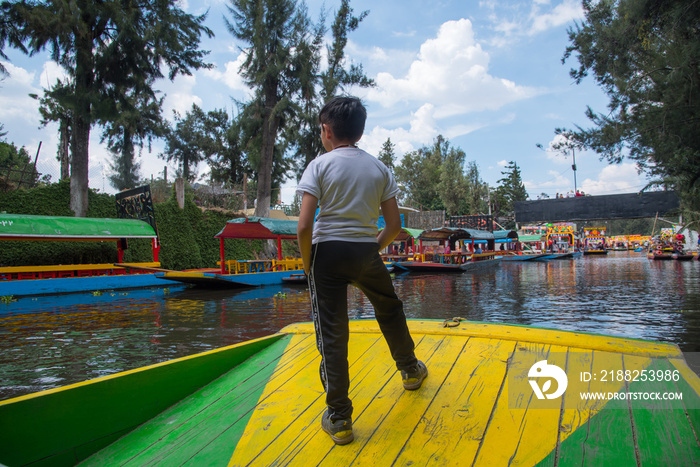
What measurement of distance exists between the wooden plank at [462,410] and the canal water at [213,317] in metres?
4.23

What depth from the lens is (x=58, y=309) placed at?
9.62 metres

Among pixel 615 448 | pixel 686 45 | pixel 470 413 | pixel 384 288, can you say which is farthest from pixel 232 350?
pixel 686 45

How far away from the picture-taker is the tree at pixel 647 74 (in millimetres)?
10219

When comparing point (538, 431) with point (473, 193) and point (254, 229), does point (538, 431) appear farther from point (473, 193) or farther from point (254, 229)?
point (473, 193)

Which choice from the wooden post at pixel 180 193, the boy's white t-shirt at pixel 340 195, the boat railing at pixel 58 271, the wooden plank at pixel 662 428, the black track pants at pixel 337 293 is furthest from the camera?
the wooden post at pixel 180 193

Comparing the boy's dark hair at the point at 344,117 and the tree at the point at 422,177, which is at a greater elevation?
the tree at the point at 422,177

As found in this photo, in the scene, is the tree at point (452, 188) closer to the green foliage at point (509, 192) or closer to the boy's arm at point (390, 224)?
the green foliage at point (509, 192)

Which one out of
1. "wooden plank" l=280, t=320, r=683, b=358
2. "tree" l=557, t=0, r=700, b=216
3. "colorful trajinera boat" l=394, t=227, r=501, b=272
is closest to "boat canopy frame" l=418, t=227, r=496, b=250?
"colorful trajinera boat" l=394, t=227, r=501, b=272

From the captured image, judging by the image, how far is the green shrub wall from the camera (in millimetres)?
14484

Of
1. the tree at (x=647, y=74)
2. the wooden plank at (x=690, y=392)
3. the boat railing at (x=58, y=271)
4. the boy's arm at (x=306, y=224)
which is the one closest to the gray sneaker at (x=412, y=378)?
the boy's arm at (x=306, y=224)

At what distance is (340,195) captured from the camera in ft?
6.55

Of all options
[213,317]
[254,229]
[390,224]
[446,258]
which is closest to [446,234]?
[446,258]

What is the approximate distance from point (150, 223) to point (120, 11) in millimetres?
8774

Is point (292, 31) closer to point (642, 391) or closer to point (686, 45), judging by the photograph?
point (686, 45)
